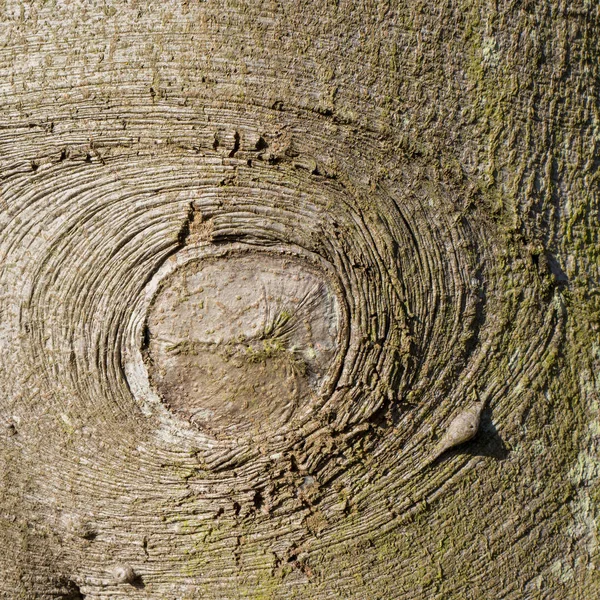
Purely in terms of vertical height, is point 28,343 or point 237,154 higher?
point 237,154

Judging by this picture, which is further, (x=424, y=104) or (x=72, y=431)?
(x=72, y=431)

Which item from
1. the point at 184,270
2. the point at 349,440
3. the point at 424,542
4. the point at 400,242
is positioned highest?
the point at 400,242

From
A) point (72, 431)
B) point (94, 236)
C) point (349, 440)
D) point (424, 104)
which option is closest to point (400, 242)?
point (424, 104)

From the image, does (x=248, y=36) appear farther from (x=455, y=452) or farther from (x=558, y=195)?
(x=455, y=452)
